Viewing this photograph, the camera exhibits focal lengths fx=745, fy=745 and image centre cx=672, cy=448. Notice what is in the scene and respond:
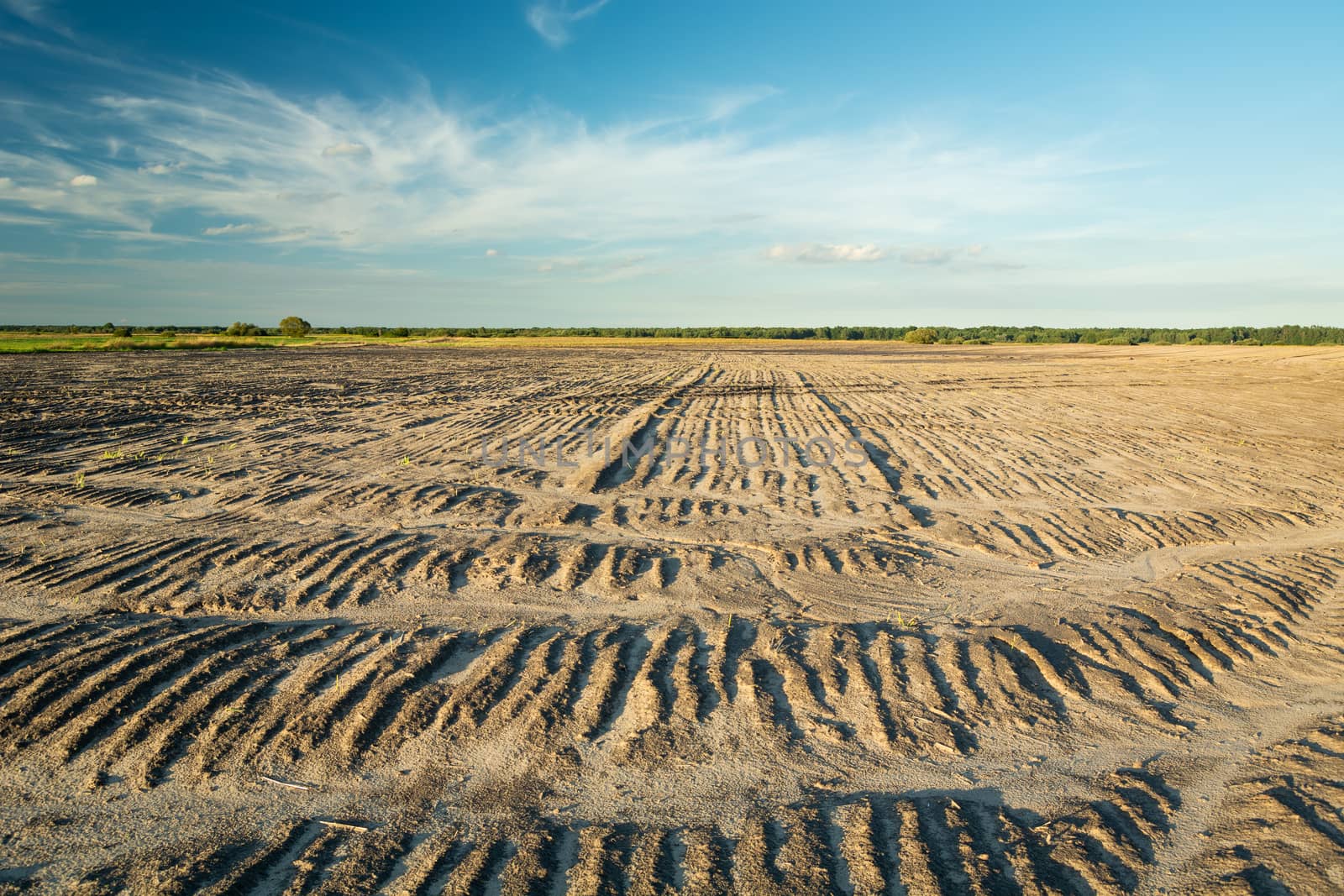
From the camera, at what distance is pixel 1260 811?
3602mm

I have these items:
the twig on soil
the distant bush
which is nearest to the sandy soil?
the twig on soil

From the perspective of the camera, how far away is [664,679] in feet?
15.6

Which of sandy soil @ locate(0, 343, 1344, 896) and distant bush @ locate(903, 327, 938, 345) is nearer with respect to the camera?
sandy soil @ locate(0, 343, 1344, 896)

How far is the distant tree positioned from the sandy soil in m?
79.4

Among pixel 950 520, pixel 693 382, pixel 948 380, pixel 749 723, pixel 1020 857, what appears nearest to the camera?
pixel 1020 857

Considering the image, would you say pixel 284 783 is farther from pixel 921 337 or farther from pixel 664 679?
pixel 921 337

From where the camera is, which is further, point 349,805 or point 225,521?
point 225,521

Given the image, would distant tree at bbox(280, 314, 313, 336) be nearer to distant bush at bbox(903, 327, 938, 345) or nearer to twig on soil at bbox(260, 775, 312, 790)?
distant bush at bbox(903, 327, 938, 345)

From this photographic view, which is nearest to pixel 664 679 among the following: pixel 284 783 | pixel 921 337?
pixel 284 783

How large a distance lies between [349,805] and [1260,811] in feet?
14.4

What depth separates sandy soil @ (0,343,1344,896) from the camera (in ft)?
10.7

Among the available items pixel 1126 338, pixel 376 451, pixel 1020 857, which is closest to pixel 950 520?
pixel 1020 857

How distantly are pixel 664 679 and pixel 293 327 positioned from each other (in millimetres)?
89950

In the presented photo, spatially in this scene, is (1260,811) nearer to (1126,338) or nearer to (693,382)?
(693,382)
